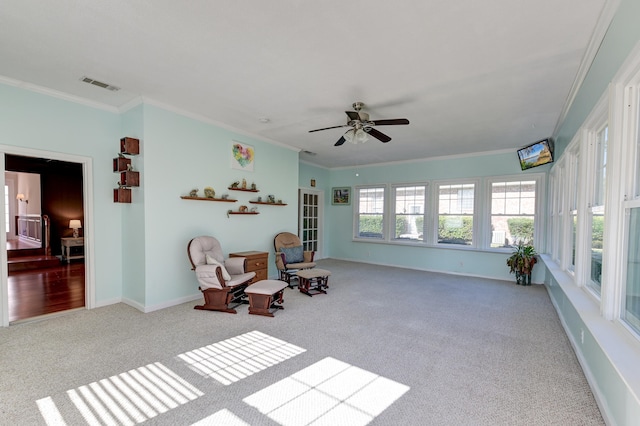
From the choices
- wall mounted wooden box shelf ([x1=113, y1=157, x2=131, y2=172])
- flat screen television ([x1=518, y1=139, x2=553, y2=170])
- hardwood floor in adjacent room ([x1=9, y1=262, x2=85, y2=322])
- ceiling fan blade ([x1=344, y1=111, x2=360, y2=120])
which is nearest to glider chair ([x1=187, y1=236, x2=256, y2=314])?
wall mounted wooden box shelf ([x1=113, y1=157, x2=131, y2=172])

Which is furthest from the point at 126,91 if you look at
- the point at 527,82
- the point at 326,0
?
the point at 527,82

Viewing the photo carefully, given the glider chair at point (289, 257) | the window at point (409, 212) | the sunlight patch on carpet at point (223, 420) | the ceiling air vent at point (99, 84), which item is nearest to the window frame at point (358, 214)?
the window at point (409, 212)

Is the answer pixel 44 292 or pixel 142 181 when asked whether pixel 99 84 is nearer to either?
pixel 142 181

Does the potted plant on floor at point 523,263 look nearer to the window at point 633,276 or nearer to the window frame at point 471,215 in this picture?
the window frame at point 471,215

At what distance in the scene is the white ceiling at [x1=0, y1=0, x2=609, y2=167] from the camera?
2.13m

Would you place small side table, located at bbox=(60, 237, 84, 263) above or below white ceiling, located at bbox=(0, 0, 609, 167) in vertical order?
below

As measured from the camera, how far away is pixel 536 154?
5578 millimetres

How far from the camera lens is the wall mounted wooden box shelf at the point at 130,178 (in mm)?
3873

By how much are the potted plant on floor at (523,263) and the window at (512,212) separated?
36 centimetres

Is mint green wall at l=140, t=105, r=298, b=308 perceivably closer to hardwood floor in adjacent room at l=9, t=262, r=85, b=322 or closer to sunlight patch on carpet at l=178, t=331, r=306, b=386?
hardwood floor in adjacent room at l=9, t=262, r=85, b=322

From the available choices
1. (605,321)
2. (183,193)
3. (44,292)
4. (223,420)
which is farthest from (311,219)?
(605,321)

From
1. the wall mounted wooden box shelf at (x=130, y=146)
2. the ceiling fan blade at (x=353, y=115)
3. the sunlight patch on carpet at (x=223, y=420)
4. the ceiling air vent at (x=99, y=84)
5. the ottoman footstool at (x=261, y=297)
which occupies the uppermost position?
the ceiling air vent at (x=99, y=84)

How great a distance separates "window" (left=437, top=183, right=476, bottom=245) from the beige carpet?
264 cm

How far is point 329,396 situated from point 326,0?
2778mm
